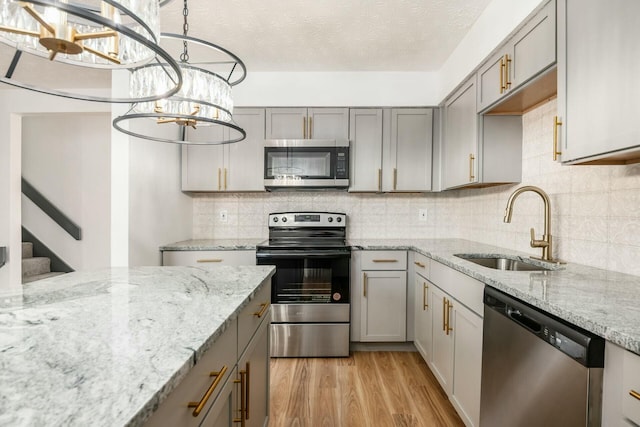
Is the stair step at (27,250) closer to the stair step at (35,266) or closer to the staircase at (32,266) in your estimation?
the staircase at (32,266)

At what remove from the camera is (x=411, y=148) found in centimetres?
311

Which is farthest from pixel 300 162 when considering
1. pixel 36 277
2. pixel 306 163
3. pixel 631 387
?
pixel 36 277

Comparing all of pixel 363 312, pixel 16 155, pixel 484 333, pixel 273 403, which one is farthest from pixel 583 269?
pixel 16 155

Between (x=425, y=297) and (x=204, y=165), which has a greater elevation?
(x=204, y=165)

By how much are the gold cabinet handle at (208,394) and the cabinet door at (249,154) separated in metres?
2.29

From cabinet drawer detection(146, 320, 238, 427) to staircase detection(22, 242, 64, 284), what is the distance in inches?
156

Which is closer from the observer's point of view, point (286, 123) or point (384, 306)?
point (384, 306)

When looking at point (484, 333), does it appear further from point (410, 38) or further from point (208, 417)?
point (410, 38)

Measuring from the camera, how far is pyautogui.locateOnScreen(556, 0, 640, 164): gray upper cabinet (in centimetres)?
112

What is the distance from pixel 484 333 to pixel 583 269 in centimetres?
60

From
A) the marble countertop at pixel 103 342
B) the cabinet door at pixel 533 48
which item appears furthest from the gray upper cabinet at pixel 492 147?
the marble countertop at pixel 103 342

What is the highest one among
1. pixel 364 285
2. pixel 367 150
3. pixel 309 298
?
pixel 367 150

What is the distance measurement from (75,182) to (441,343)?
4424mm

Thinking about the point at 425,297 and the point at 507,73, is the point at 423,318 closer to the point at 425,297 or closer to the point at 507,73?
the point at 425,297
